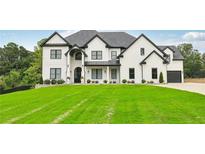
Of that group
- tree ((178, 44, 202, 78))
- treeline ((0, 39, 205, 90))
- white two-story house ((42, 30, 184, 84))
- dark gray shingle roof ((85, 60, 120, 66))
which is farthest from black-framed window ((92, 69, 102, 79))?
tree ((178, 44, 202, 78))

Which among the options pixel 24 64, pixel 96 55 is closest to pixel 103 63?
pixel 96 55

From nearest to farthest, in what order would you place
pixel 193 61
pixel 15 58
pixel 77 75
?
pixel 193 61 → pixel 77 75 → pixel 15 58

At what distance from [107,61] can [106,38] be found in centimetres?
235

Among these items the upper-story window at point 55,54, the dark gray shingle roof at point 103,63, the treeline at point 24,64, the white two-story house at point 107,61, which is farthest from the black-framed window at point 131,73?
the upper-story window at point 55,54

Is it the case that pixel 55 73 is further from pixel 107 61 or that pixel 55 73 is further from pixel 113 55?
pixel 113 55

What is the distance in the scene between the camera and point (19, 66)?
22.3 m

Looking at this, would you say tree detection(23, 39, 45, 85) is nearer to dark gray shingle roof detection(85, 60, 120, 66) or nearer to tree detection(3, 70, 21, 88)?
tree detection(3, 70, 21, 88)

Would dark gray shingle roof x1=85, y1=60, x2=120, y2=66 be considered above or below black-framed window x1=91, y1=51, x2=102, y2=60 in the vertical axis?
below

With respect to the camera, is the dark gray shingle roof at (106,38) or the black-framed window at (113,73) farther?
the dark gray shingle roof at (106,38)

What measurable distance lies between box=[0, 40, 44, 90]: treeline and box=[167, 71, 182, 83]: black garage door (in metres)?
10.6

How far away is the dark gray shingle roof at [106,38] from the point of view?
23.4 m

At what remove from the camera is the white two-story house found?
21.6m

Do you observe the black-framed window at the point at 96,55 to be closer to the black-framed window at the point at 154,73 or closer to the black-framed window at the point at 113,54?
the black-framed window at the point at 113,54

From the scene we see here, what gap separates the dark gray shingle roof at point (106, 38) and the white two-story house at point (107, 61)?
0.49 meters
